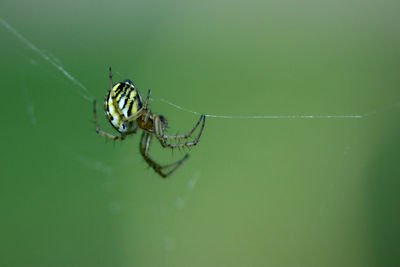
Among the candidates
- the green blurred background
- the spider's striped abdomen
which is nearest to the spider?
the spider's striped abdomen

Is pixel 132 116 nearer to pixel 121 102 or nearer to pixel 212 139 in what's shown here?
pixel 121 102

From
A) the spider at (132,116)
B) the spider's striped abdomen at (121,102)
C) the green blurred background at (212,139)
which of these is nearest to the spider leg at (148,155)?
the spider at (132,116)

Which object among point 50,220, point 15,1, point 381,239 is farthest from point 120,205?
point 15,1

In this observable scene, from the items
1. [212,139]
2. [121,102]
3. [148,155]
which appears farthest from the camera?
[212,139]

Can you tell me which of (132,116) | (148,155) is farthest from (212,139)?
(132,116)

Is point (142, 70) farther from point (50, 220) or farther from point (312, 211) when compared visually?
point (312, 211)

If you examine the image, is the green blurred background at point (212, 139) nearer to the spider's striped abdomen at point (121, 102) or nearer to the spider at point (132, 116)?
the spider at point (132, 116)
